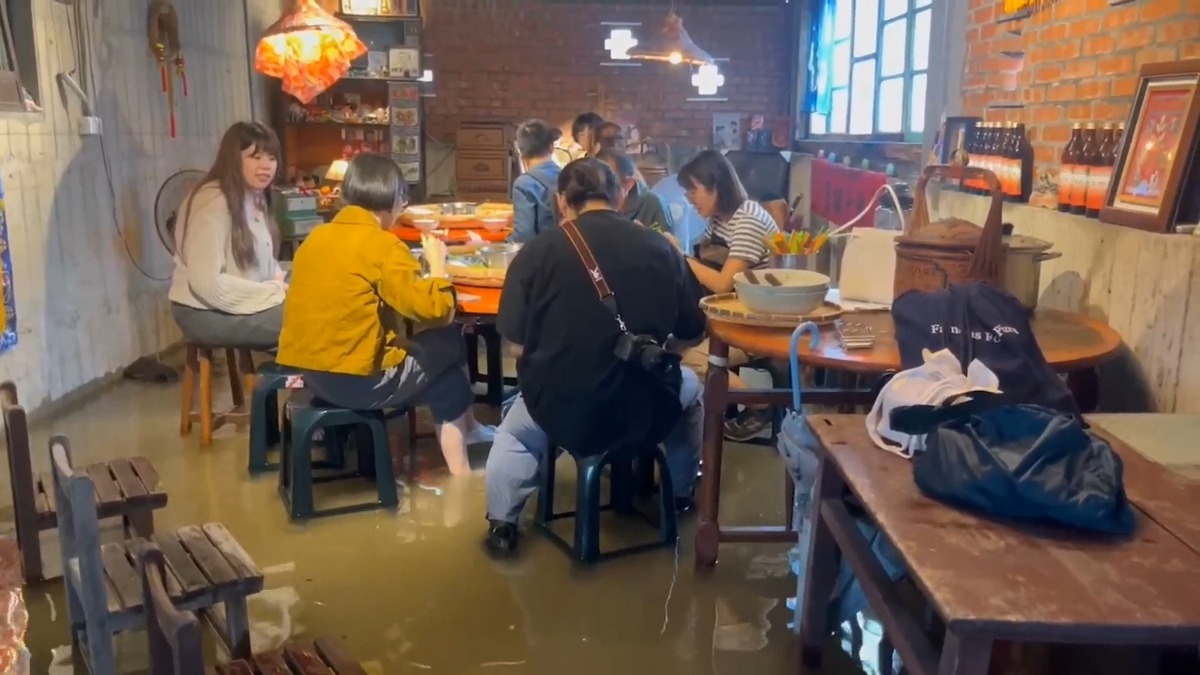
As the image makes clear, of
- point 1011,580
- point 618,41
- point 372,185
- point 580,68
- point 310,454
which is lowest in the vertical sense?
point 310,454

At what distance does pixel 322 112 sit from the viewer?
7.23 m

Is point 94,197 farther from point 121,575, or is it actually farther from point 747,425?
point 747,425

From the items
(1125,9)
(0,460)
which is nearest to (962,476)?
(1125,9)

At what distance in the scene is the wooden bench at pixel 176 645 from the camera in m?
1.17

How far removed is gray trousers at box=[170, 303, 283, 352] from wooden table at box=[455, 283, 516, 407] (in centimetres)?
73

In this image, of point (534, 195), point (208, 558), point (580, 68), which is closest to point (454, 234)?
point (534, 195)

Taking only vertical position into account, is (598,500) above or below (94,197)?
below

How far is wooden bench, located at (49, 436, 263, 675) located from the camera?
1.79 metres

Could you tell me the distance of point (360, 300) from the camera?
3211 mm

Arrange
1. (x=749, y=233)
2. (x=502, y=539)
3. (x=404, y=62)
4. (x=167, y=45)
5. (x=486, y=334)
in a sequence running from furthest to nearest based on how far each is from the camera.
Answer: (x=404, y=62), (x=167, y=45), (x=486, y=334), (x=749, y=233), (x=502, y=539)

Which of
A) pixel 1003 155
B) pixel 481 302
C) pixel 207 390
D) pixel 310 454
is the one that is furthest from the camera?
pixel 207 390

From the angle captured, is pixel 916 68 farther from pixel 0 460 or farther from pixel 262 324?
pixel 0 460

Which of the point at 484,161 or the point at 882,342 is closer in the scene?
the point at 882,342

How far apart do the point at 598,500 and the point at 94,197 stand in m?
3.19
